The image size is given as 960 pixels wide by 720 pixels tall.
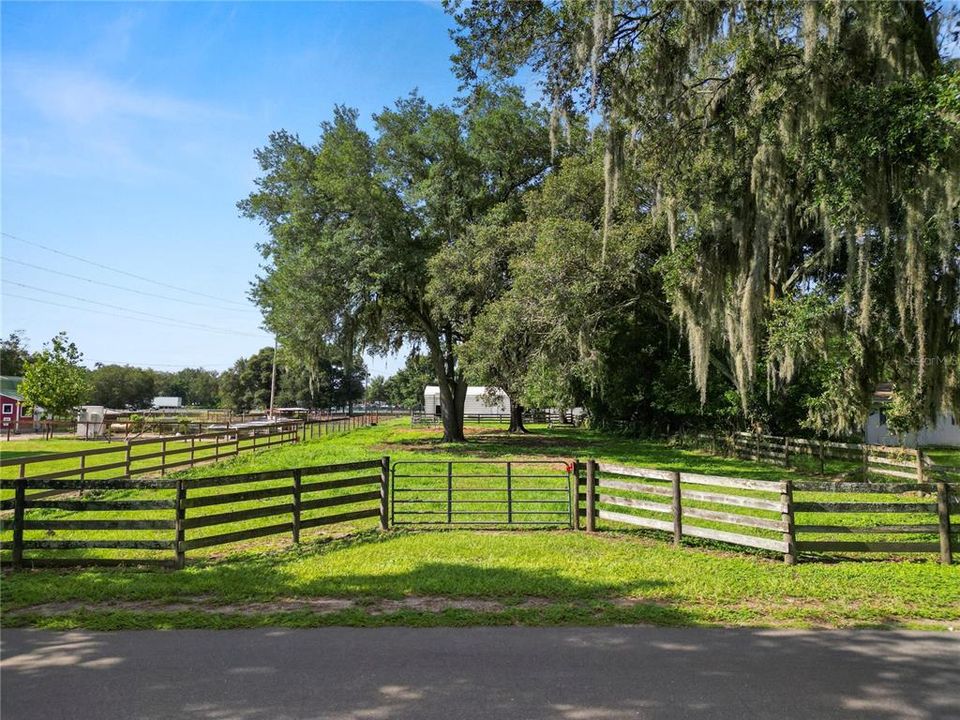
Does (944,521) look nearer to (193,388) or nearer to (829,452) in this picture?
(829,452)

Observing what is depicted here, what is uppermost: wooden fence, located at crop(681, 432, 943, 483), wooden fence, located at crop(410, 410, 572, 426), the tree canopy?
the tree canopy

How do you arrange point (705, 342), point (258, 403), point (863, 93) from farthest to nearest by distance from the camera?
point (258, 403), point (705, 342), point (863, 93)

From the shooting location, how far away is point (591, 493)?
9680mm

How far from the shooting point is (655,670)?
4.57m

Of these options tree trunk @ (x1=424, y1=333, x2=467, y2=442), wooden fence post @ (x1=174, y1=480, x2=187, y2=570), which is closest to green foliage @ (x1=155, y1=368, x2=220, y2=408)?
tree trunk @ (x1=424, y1=333, x2=467, y2=442)

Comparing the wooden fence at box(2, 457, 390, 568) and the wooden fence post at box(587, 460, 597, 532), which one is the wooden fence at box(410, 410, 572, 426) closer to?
the wooden fence post at box(587, 460, 597, 532)

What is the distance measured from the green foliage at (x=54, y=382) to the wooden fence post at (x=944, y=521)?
158 ft

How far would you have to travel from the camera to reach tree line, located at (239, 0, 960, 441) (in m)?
9.67

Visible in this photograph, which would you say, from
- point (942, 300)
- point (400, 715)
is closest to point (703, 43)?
point (942, 300)

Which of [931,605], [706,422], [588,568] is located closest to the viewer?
[931,605]

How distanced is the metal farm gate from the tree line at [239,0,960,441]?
17.2 ft

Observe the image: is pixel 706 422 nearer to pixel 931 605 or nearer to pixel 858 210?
pixel 858 210

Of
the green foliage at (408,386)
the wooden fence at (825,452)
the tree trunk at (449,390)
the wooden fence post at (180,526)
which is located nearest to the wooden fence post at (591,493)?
the wooden fence post at (180,526)

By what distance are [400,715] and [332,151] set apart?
2413 centimetres
